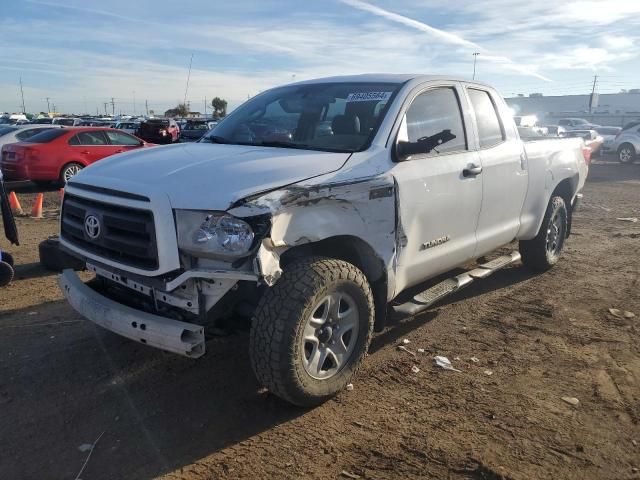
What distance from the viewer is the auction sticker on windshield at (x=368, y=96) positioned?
13.3ft

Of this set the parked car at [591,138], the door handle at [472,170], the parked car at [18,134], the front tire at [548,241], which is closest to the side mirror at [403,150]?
the door handle at [472,170]

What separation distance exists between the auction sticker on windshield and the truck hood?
0.72m

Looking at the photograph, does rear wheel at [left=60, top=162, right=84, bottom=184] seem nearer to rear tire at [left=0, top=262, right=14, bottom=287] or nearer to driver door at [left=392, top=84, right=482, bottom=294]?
rear tire at [left=0, top=262, right=14, bottom=287]

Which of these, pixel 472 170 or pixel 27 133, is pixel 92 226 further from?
pixel 27 133

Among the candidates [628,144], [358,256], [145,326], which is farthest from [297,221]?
[628,144]

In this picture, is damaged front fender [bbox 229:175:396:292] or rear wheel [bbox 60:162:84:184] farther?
rear wheel [bbox 60:162:84:184]

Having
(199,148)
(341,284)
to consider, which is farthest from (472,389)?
(199,148)

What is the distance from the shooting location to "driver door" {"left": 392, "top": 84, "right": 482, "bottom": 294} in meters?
3.82

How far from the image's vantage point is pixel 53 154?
42.3 ft

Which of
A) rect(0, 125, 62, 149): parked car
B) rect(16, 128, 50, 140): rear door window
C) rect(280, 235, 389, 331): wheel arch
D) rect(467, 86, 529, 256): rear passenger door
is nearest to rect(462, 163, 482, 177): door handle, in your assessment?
rect(467, 86, 529, 256): rear passenger door

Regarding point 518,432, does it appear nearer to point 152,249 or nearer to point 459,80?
point 152,249

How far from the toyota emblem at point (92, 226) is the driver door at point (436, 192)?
6.30ft

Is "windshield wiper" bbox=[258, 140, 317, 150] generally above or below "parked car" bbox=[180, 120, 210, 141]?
above

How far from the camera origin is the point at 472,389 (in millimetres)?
3662
